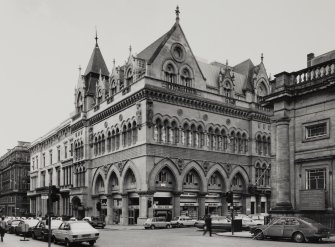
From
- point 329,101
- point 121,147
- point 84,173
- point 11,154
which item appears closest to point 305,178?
point 329,101

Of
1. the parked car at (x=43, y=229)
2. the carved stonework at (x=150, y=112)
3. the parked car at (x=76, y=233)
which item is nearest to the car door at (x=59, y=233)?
the parked car at (x=76, y=233)

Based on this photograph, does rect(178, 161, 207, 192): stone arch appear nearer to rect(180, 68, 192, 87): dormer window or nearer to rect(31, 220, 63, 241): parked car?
rect(180, 68, 192, 87): dormer window

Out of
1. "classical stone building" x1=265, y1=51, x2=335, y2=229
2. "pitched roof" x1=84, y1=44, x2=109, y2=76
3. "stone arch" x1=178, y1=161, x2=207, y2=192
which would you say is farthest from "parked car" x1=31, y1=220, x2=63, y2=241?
"pitched roof" x1=84, y1=44, x2=109, y2=76

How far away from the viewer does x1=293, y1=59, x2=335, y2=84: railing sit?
26.2 m

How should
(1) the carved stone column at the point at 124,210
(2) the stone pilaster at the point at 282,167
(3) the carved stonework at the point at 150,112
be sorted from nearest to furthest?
(2) the stone pilaster at the point at 282,167 → (3) the carved stonework at the point at 150,112 → (1) the carved stone column at the point at 124,210

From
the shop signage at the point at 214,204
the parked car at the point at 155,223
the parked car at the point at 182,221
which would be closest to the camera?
the parked car at the point at 155,223

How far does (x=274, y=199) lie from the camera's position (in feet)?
93.2

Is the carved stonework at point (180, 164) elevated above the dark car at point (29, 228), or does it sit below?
above

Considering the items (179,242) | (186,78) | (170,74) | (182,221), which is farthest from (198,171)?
(179,242)

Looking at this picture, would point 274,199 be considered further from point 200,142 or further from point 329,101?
point 200,142

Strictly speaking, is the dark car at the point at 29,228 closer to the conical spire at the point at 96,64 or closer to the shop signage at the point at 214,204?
the shop signage at the point at 214,204

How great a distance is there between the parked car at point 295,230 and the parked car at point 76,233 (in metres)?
9.10

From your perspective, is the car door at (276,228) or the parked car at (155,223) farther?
the parked car at (155,223)

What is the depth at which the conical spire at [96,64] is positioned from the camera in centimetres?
6172
